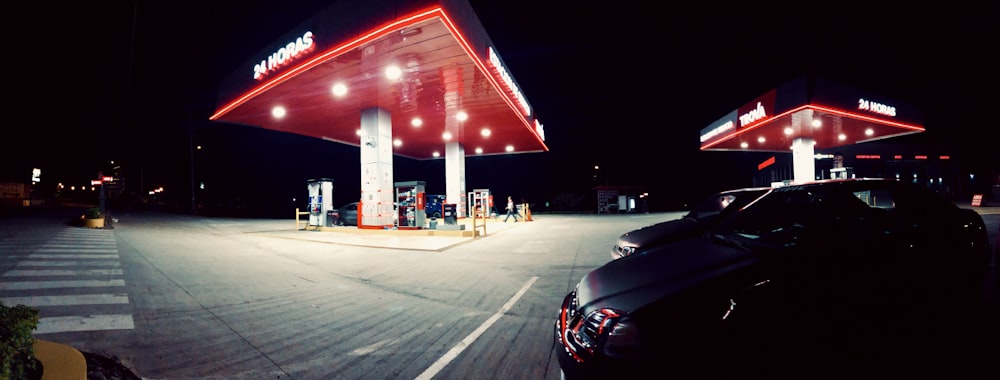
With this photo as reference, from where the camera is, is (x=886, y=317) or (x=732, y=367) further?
(x=886, y=317)

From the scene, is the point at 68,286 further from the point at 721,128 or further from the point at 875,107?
the point at 875,107

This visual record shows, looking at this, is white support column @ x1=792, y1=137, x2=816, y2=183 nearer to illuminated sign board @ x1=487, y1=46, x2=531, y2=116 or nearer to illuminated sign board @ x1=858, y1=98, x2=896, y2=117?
illuminated sign board @ x1=858, y1=98, x2=896, y2=117

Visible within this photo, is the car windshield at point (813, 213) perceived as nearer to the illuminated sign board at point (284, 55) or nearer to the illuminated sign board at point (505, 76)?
the illuminated sign board at point (505, 76)

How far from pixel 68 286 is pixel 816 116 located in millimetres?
23909

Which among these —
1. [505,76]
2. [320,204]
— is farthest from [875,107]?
[320,204]

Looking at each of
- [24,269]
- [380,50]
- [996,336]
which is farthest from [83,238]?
[996,336]

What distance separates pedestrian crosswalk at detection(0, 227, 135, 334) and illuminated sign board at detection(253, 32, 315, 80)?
21.3 ft

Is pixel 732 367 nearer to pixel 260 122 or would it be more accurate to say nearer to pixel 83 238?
pixel 83 238

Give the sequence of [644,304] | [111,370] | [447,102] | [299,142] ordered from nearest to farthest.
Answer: [644,304] → [111,370] → [447,102] → [299,142]

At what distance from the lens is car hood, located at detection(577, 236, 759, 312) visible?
196cm

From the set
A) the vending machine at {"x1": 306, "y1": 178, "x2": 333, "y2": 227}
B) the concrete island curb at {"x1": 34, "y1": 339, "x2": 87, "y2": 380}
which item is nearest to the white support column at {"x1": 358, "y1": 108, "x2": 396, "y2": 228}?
the vending machine at {"x1": 306, "y1": 178, "x2": 333, "y2": 227}

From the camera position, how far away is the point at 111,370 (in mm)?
2900

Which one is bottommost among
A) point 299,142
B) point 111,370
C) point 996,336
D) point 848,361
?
point 111,370

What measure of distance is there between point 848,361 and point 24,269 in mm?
11494
